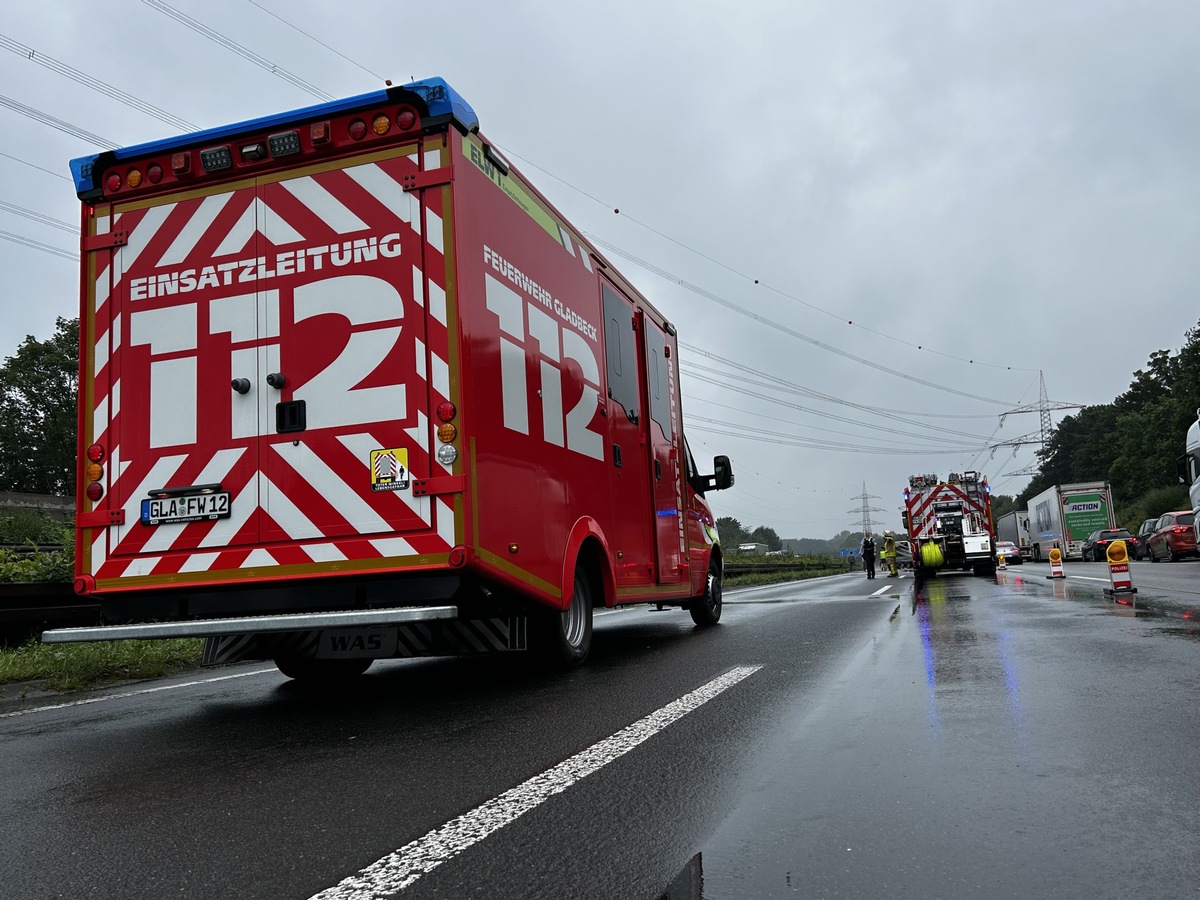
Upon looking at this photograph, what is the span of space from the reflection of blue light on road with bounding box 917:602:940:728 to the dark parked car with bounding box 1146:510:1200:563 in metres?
19.6

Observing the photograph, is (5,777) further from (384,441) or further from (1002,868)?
(1002,868)

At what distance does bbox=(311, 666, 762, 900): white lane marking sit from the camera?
263 cm

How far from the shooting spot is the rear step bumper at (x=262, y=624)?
16.4ft

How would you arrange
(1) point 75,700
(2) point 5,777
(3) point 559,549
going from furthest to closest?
(1) point 75,700 < (3) point 559,549 < (2) point 5,777

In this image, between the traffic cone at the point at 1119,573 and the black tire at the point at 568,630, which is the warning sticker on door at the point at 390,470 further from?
the traffic cone at the point at 1119,573

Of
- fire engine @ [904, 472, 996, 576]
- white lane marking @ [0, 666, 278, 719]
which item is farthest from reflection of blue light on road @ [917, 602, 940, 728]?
fire engine @ [904, 472, 996, 576]

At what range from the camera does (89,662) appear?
26.4 ft

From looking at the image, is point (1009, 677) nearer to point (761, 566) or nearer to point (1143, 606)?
point (1143, 606)

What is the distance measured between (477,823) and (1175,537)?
31.2 meters

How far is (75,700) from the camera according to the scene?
6.87 meters

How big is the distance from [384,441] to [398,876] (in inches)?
121

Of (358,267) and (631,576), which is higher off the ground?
(358,267)

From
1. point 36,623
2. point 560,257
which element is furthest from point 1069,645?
point 36,623

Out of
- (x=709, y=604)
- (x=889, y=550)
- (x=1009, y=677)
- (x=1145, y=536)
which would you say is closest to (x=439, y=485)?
(x=1009, y=677)
